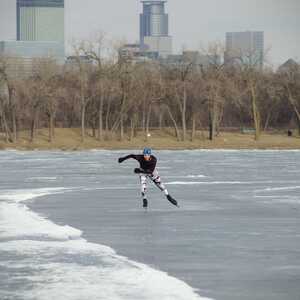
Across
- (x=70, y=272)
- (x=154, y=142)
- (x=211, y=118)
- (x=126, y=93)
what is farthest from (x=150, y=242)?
(x=126, y=93)

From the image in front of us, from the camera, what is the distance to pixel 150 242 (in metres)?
14.1

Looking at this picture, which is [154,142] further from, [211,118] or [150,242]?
[150,242]

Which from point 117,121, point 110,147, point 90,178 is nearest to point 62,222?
point 90,178

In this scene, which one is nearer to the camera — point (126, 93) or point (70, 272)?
point (70, 272)

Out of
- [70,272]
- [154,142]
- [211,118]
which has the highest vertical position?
[70,272]

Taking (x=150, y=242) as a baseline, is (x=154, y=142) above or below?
below

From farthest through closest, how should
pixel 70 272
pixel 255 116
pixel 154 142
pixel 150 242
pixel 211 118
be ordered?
pixel 255 116 → pixel 211 118 → pixel 154 142 → pixel 150 242 → pixel 70 272

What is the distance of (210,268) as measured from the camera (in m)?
11.6

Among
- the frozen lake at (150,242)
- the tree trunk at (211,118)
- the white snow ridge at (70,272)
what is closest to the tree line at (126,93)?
the tree trunk at (211,118)

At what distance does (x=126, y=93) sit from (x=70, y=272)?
61.6 m

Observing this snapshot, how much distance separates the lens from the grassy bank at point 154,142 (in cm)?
6525

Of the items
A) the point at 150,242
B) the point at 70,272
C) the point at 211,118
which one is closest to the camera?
the point at 70,272

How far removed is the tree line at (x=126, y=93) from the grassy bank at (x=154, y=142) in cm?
81

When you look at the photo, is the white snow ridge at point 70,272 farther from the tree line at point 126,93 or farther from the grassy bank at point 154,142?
the tree line at point 126,93
